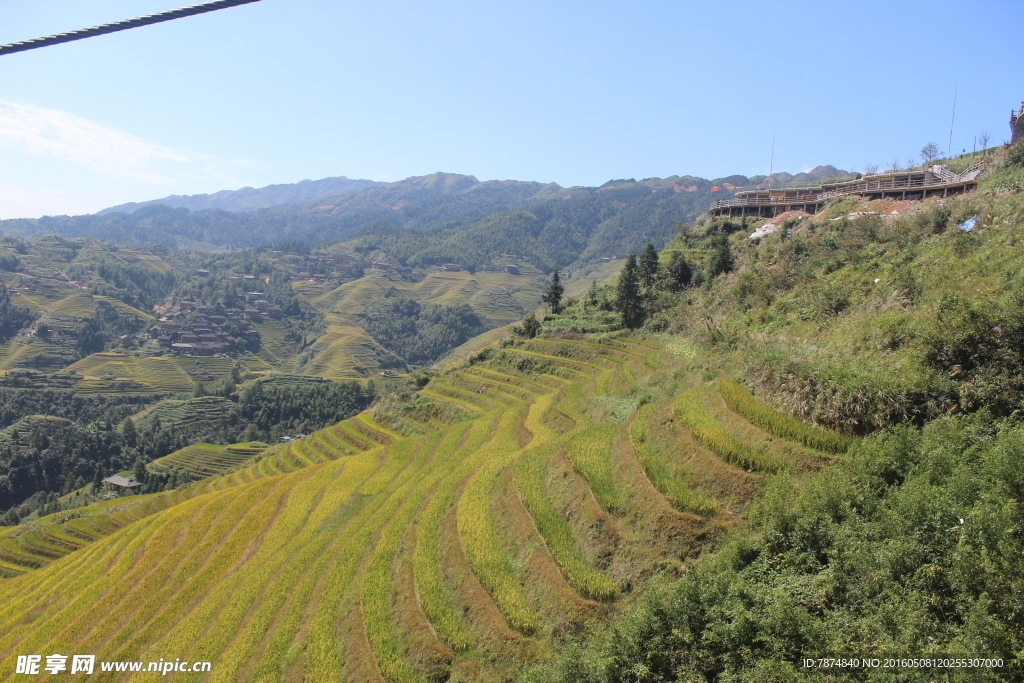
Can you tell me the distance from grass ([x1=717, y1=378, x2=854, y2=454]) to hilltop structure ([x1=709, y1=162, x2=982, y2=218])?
1199 inches

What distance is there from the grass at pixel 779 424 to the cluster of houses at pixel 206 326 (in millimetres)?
140829

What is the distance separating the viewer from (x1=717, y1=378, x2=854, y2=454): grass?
10516 millimetres

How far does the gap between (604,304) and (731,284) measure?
411 inches

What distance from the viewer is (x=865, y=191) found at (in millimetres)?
40125

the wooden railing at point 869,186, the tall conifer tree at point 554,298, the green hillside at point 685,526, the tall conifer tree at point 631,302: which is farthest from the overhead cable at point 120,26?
the wooden railing at point 869,186

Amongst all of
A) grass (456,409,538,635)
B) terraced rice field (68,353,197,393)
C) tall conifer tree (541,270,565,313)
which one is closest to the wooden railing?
tall conifer tree (541,270,565,313)

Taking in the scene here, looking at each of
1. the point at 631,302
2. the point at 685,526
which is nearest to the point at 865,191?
the point at 631,302

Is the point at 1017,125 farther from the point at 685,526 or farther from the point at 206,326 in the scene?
the point at 206,326

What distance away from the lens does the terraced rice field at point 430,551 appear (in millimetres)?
10945

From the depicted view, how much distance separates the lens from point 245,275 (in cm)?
19388

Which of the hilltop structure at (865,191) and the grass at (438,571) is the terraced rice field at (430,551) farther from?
the hilltop structure at (865,191)

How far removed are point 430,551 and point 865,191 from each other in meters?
41.8

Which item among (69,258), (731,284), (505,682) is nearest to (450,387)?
(731,284)

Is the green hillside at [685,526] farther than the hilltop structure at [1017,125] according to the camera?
No
